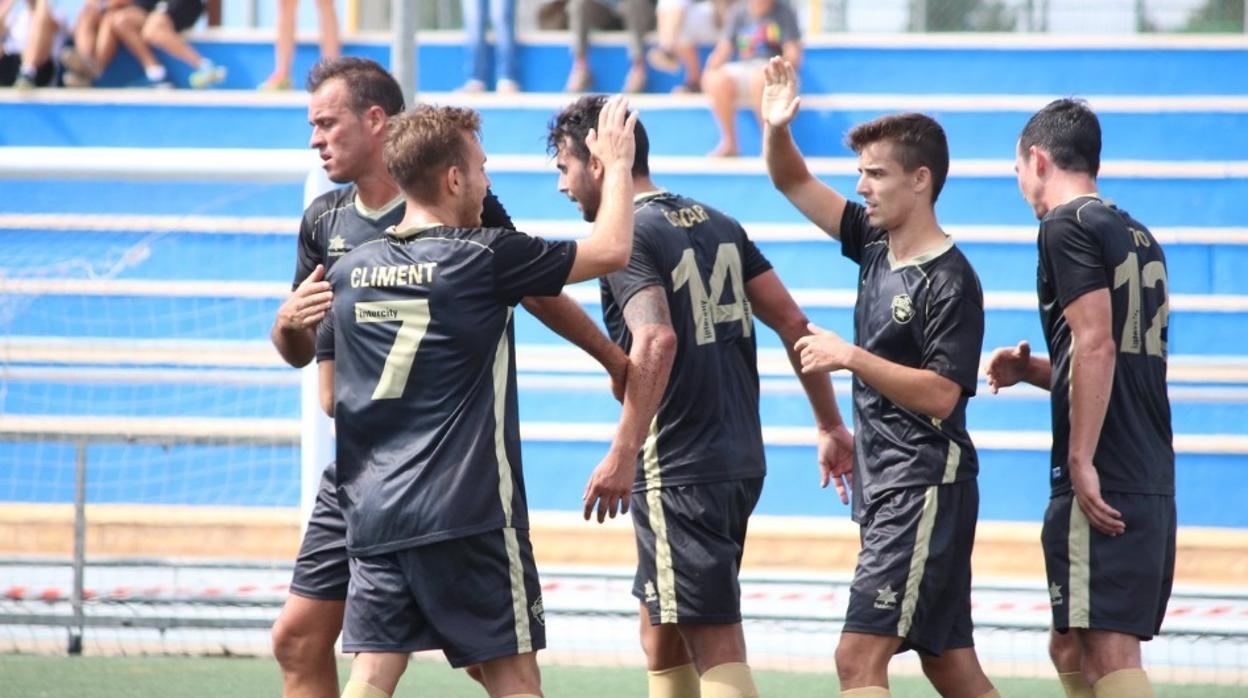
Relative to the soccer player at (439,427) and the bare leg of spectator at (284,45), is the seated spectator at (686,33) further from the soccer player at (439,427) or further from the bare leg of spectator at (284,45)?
the soccer player at (439,427)

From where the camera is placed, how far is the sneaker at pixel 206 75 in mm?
13195

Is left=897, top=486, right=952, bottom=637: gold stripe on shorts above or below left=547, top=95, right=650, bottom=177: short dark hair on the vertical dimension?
below

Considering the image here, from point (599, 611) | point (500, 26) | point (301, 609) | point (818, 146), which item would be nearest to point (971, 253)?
point (818, 146)

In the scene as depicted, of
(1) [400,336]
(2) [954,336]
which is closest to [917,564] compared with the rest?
(2) [954,336]

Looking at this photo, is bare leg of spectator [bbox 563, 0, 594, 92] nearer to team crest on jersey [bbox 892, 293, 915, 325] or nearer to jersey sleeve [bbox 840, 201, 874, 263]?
jersey sleeve [bbox 840, 201, 874, 263]

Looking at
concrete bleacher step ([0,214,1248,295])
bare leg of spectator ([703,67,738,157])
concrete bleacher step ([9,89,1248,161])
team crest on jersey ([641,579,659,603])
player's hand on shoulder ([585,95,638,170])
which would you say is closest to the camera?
player's hand on shoulder ([585,95,638,170])

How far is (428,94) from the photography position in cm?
1336

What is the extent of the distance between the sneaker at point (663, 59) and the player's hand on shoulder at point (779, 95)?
25.8 feet

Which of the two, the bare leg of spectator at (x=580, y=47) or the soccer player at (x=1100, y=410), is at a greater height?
the bare leg of spectator at (x=580, y=47)

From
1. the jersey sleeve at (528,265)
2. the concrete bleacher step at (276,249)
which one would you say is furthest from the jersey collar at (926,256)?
the concrete bleacher step at (276,249)

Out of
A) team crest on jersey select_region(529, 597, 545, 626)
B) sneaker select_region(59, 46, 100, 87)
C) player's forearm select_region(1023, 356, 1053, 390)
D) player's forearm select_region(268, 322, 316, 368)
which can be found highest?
sneaker select_region(59, 46, 100, 87)

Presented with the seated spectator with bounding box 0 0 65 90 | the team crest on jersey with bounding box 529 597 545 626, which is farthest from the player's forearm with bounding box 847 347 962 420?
the seated spectator with bounding box 0 0 65 90

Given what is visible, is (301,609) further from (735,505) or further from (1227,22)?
(1227,22)

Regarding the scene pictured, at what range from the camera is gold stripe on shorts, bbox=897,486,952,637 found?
15.0 feet
